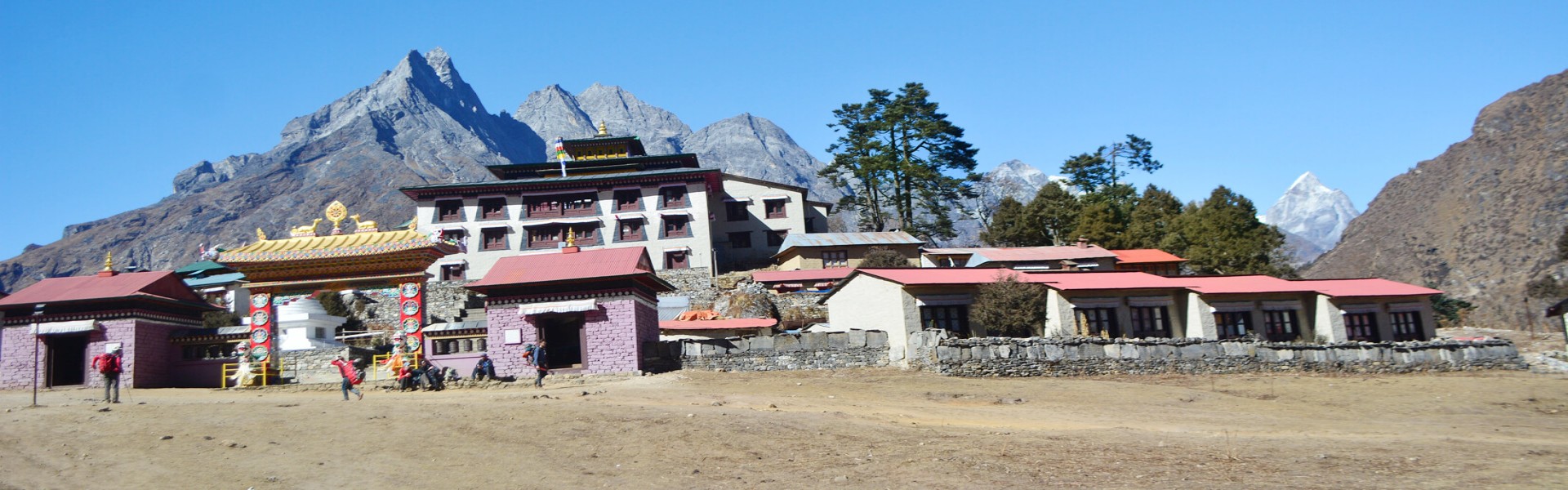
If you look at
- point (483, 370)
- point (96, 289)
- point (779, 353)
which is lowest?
point (779, 353)

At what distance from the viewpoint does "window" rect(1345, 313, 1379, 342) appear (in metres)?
39.4

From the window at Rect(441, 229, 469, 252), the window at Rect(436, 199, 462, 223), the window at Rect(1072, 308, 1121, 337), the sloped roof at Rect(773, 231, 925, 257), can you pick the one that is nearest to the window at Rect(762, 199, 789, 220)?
the sloped roof at Rect(773, 231, 925, 257)

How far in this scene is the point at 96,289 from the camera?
100ft

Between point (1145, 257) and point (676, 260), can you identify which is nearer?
point (1145, 257)

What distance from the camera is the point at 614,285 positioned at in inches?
1219

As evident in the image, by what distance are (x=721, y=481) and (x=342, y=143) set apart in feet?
665

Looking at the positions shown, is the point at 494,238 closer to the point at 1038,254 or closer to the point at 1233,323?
the point at 1038,254

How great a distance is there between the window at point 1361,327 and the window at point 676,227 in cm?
3787

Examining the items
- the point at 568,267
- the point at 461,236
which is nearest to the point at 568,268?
the point at 568,267

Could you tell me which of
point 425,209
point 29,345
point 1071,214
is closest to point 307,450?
point 29,345

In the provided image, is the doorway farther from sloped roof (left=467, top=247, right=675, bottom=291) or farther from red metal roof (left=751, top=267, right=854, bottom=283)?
red metal roof (left=751, top=267, right=854, bottom=283)

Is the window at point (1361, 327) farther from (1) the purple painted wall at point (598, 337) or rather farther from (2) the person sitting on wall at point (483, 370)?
(2) the person sitting on wall at point (483, 370)

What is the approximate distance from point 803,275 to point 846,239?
6.16 m

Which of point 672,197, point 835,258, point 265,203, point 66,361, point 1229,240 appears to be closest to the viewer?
point 66,361
